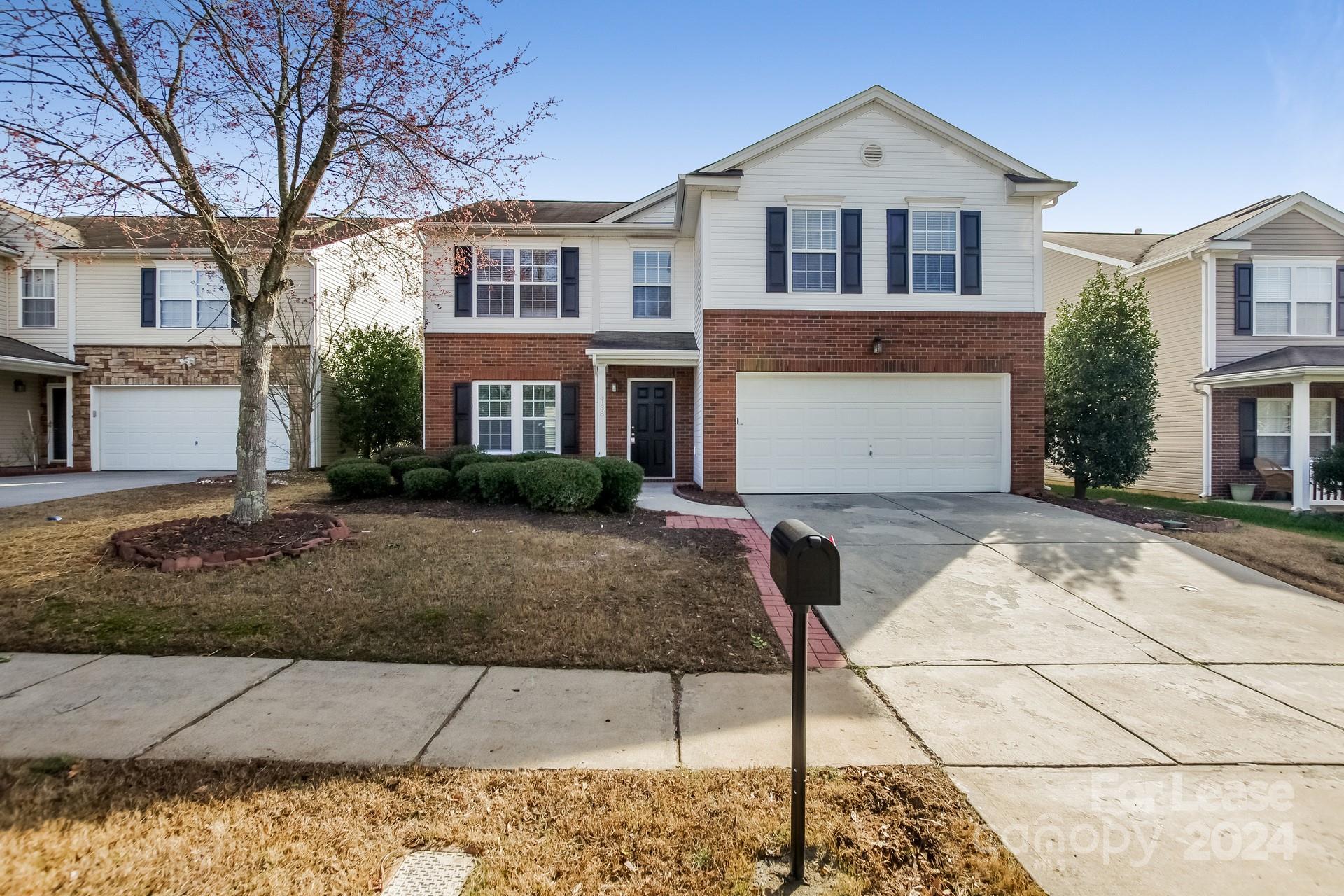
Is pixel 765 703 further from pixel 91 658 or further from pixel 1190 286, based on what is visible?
pixel 1190 286

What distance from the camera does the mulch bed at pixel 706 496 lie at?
10.9m

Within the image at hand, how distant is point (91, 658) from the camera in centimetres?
435

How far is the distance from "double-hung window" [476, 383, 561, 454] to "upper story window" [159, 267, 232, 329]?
740 centimetres

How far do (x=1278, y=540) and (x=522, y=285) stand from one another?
13.7m

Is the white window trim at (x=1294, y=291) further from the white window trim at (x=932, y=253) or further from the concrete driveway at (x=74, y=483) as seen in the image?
the concrete driveway at (x=74, y=483)

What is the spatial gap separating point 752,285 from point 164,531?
31.1 feet

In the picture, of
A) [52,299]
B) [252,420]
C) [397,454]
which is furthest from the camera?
[52,299]

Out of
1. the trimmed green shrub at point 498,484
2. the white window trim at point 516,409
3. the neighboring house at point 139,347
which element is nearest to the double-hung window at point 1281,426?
the white window trim at point 516,409

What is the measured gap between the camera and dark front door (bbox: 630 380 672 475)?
14.3 meters

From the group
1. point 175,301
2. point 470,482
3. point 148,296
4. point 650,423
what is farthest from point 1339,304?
point 148,296

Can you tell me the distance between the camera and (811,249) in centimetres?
1200

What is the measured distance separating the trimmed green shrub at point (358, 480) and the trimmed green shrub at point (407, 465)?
0.20 m

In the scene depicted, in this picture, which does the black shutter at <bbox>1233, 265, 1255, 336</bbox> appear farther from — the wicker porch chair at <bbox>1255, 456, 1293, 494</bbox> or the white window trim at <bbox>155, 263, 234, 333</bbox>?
the white window trim at <bbox>155, 263, 234, 333</bbox>

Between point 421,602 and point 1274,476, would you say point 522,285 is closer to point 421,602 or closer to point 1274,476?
point 421,602
